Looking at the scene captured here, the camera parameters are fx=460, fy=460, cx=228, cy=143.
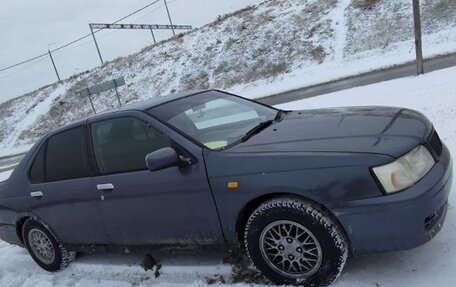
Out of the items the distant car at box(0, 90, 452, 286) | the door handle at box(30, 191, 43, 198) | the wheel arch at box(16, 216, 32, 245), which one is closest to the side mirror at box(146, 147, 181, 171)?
the distant car at box(0, 90, 452, 286)

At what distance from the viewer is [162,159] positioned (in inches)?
139

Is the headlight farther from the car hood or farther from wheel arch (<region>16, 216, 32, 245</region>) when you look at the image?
wheel arch (<region>16, 216, 32, 245</region>)

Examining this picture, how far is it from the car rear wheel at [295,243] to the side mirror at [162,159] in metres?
0.74

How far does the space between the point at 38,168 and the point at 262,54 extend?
27.4 meters

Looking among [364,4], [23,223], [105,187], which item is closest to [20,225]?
[23,223]

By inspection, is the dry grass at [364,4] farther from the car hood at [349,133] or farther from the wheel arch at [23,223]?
the wheel arch at [23,223]

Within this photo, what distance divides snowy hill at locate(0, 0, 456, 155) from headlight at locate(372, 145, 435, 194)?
19127mm

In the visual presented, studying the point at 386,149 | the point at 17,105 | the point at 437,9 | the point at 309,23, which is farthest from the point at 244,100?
the point at 17,105

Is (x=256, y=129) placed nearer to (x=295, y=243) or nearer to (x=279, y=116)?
(x=279, y=116)

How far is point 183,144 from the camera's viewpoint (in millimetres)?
3680

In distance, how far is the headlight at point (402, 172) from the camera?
2986 millimetres

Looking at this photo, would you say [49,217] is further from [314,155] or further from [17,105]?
[17,105]

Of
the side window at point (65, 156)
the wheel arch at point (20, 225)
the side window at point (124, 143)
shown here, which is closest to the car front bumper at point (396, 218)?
the side window at point (124, 143)

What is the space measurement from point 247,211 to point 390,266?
113cm
